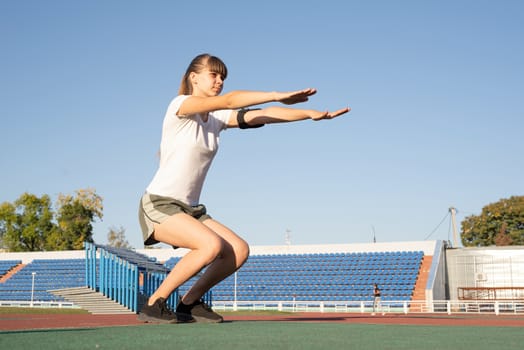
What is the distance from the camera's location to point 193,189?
425 centimetres

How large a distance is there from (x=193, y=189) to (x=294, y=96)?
1190mm

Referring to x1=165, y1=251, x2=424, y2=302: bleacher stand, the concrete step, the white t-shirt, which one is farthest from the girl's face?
x1=165, y1=251, x2=424, y2=302: bleacher stand

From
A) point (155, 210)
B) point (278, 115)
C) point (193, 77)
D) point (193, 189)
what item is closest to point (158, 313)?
point (155, 210)

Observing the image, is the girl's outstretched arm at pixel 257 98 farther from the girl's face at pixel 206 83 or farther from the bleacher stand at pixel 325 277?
the bleacher stand at pixel 325 277

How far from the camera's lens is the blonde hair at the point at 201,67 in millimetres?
4484

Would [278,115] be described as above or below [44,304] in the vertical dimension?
above

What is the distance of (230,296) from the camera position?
3058 centimetres

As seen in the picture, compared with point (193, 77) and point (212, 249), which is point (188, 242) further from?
point (193, 77)

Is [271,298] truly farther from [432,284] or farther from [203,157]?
[203,157]

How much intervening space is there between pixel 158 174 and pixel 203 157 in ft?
1.15

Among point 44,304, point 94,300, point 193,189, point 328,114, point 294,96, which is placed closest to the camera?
point 294,96

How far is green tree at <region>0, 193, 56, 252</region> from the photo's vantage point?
175 feet

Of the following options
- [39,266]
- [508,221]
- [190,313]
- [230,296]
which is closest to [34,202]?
[39,266]

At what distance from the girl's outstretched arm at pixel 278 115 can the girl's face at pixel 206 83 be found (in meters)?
0.27
